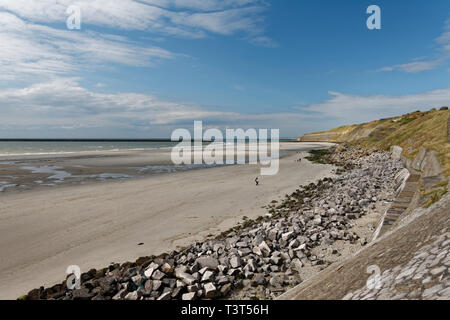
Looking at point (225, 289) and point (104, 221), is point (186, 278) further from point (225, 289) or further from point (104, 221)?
point (104, 221)

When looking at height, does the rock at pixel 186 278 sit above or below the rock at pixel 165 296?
above

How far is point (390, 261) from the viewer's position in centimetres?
425

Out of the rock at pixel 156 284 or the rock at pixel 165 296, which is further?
the rock at pixel 156 284

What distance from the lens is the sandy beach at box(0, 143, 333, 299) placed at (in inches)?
326

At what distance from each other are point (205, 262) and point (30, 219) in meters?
11.4

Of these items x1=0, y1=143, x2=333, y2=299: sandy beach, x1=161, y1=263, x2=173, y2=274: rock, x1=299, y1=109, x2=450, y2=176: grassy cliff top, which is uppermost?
x1=299, y1=109, x2=450, y2=176: grassy cliff top

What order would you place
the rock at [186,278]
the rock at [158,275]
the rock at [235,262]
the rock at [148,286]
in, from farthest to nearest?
1. the rock at [235,262]
2. the rock at [158,275]
3. the rock at [186,278]
4. the rock at [148,286]

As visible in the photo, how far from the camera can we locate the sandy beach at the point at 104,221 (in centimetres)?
827

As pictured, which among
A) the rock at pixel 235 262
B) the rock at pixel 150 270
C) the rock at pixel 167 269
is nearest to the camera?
the rock at pixel 150 270

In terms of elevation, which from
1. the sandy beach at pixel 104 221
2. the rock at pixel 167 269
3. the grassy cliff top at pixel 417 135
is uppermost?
the grassy cliff top at pixel 417 135

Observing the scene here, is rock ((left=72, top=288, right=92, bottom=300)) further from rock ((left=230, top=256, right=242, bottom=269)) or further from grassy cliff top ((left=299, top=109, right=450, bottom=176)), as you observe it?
grassy cliff top ((left=299, top=109, right=450, bottom=176))

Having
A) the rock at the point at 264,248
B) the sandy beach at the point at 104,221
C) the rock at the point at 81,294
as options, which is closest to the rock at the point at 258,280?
the rock at the point at 264,248

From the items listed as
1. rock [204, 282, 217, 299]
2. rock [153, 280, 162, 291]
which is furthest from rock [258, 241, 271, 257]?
rock [153, 280, 162, 291]

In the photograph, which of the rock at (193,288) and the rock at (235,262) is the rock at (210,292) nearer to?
the rock at (193,288)
